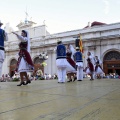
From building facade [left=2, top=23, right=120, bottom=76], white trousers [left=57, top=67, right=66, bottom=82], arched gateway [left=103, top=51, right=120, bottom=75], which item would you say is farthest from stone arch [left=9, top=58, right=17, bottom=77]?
white trousers [left=57, top=67, right=66, bottom=82]

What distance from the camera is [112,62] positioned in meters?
23.8

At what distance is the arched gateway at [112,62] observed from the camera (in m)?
23.5

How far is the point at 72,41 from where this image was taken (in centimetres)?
2616

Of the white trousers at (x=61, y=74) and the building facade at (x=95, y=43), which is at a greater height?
the building facade at (x=95, y=43)

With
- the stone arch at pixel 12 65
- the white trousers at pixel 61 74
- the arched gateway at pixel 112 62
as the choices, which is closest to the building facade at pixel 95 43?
the arched gateway at pixel 112 62

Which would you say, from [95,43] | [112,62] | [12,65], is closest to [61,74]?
[112,62]

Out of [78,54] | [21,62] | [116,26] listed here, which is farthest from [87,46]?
[21,62]

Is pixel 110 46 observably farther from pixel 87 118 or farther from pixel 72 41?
pixel 87 118

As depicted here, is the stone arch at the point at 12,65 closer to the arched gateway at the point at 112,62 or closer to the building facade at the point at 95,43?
the building facade at the point at 95,43

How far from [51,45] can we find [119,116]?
26.4 meters

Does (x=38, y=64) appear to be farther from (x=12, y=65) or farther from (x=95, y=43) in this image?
(x=95, y=43)

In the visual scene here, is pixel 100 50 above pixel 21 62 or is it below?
above

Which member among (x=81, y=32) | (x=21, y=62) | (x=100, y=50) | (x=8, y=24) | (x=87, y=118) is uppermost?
(x=8, y=24)

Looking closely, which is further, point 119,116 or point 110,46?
point 110,46
